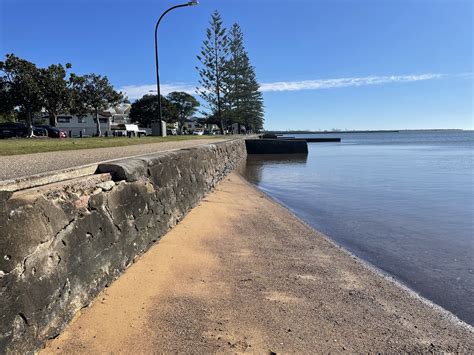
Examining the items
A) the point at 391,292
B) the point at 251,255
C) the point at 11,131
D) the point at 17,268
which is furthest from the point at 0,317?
the point at 11,131

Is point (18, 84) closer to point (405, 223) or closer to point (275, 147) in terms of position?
point (275, 147)

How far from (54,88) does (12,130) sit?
5760 millimetres

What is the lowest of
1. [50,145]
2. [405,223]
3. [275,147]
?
[275,147]

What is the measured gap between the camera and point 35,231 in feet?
9.51

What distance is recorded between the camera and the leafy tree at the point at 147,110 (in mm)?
89938

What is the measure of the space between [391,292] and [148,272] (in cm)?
313

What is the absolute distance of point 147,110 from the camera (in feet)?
299

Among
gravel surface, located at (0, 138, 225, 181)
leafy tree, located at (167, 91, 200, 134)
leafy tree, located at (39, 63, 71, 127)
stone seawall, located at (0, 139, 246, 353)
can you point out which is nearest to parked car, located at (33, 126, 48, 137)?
leafy tree, located at (39, 63, 71, 127)

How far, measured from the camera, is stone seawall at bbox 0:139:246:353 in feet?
8.77

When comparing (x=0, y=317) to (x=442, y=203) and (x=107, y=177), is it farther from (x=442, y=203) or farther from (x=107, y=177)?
(x=442, y=203)

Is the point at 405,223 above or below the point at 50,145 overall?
below

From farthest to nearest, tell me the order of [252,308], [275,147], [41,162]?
1. [275,147]
2. [41,162]
3. [252,308]

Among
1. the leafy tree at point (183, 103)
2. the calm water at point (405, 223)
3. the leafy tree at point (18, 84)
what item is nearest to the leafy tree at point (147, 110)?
the leafy tree at point (183, 103)

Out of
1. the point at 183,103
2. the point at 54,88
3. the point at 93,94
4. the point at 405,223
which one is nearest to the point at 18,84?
the point at 54,88
